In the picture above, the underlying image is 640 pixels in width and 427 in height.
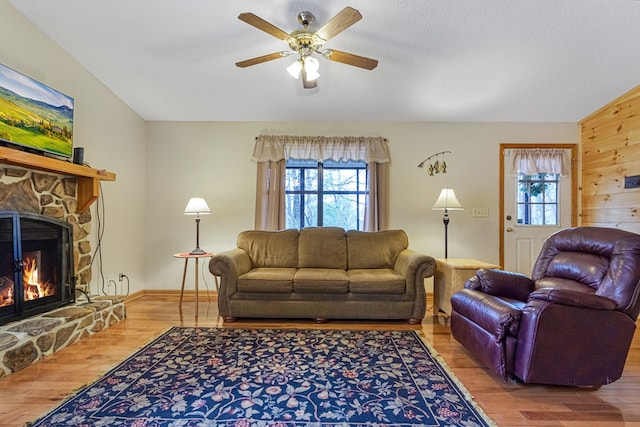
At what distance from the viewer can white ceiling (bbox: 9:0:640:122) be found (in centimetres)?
247

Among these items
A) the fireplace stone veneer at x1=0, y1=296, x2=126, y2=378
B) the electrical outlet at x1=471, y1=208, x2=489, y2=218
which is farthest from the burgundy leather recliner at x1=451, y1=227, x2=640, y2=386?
the fireplace stone veneer at x1=0, y1=296, x2=126, y2=378

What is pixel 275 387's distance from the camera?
1.97 metres

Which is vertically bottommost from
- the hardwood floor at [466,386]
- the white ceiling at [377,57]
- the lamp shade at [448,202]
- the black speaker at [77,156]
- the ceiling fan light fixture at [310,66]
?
the hardwood floor at [466,386]

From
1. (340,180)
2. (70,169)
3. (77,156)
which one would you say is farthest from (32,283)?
(340,180)

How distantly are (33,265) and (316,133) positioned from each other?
3214 millimetres

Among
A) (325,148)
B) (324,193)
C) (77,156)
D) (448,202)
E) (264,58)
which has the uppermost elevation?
(264,58)

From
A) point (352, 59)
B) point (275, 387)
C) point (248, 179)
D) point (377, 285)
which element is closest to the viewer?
point (275, 387)

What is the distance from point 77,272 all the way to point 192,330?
133 centimetres

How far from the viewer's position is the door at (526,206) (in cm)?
418

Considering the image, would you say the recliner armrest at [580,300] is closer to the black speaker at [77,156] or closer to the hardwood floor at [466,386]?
the hardwood floor at [466,386]

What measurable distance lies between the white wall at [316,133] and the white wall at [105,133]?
0.22m

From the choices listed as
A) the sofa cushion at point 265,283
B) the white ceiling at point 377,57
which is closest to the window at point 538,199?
the white ceiling at point 377,57

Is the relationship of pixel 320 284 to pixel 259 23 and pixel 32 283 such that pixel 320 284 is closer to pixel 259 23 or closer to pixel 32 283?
pixel 259 23

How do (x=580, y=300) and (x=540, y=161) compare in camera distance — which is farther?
(x=540, y=161)
